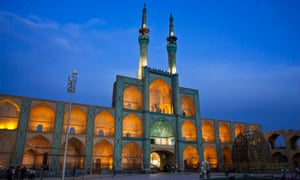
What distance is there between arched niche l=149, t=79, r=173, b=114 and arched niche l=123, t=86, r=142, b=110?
218cm

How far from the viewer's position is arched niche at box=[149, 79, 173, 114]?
34938mm

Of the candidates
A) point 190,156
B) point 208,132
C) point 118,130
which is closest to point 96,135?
point 118,130

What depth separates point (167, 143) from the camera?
1321 inches

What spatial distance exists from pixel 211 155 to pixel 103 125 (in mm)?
18565

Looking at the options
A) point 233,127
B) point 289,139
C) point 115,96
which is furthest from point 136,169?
point 289,139

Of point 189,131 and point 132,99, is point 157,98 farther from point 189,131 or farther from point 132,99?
point 189,131

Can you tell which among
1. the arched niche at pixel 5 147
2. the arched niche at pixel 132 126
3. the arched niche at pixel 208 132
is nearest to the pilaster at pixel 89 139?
the arched niche at pixel 132 126

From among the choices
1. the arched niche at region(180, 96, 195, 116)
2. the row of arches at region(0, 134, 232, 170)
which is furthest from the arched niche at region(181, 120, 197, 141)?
the arched niche at region(180, 96, 195, 116)

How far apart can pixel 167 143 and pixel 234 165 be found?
9.29 metres

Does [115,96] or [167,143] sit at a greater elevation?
[115,96]

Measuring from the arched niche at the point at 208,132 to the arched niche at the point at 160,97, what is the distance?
7.38m

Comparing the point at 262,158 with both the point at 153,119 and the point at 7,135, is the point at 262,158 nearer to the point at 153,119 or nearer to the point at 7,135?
the point at 153,119

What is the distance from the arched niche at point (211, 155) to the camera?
37.3 m

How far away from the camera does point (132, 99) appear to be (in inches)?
1346
